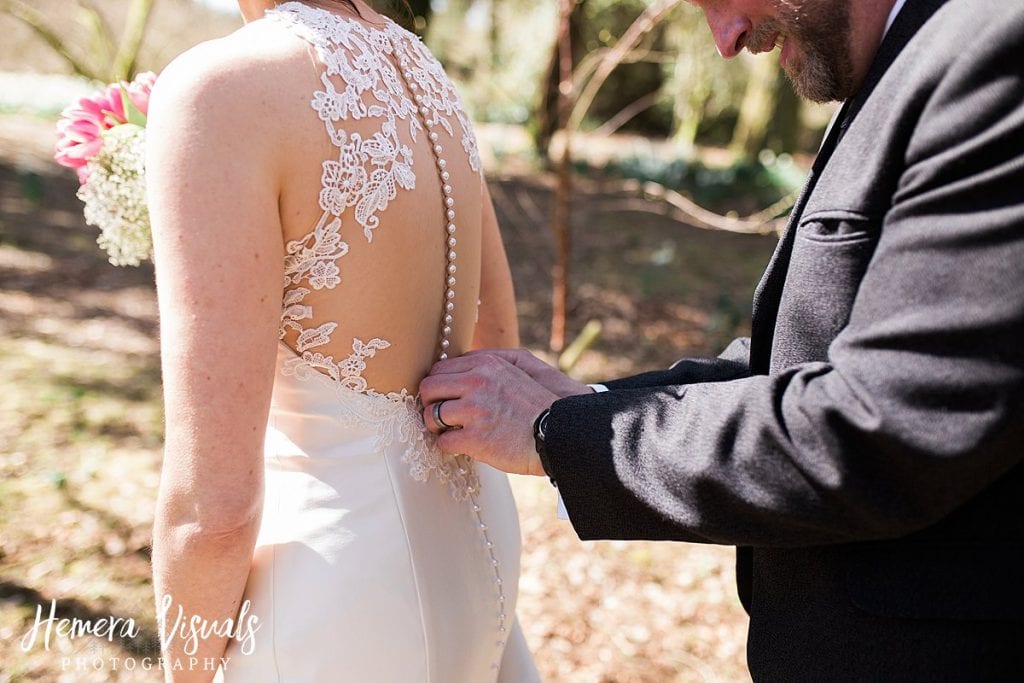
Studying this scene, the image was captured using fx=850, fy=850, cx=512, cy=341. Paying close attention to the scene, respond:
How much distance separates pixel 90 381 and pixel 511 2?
12.6 metres

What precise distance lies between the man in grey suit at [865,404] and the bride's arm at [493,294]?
0.40 m

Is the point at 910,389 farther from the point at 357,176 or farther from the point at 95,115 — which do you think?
the point at 95,115

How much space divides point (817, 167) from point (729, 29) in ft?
0.94

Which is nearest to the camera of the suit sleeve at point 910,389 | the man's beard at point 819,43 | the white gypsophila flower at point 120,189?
the suit sleeve at point 910,389

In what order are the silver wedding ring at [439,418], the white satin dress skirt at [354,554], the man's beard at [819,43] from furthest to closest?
the silver wedding ring at [439,418] → the white satin dress skirt at [354,554] → the man's beard at [819,43]

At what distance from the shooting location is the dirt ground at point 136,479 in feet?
11.3

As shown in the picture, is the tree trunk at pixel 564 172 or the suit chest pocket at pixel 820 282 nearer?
the suit chest pocket at pixel 820 282

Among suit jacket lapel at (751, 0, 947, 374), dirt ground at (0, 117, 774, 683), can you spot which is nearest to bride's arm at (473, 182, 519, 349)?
suit jacket lapel at (751, 0, 947, 374)

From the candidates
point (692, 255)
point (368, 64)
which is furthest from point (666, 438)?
point (692, 255)

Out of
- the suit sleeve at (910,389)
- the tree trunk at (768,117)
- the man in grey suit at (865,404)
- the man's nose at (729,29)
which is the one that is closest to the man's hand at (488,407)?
the man in grey suit at (865,404)

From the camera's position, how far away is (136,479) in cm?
442

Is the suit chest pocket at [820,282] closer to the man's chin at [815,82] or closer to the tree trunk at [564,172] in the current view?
the man's chin at [815,82]

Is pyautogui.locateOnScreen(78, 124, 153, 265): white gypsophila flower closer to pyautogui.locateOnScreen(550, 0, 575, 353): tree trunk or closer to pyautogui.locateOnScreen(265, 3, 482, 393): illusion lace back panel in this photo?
pyautogui.locateOnScreen(265, 3, 482, 393): illusion lace back panel

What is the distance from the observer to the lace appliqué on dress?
1341 mm
